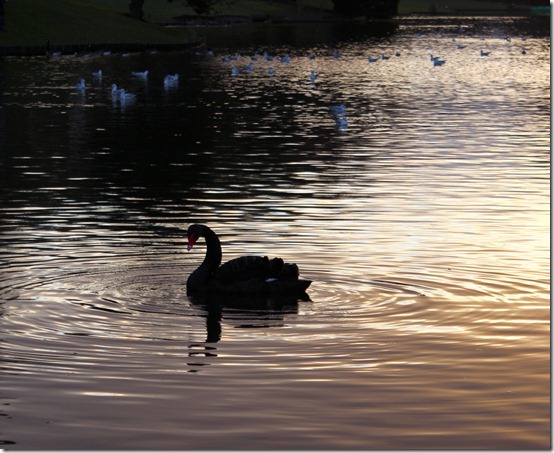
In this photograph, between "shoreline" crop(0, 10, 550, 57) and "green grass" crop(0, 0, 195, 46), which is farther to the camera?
"green grass" crop(0, 0, 195, 46)

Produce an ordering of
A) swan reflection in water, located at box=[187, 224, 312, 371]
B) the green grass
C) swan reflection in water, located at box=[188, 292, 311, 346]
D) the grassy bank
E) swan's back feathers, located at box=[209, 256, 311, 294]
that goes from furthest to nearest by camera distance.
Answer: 1. the green grass
2. the grassy bank
3. swan's back feathers, located at box=[209, 256, 311, 294]
4. swan reflection in water, located at box=[187, 224, 312, 371]
5. swan reflection in water, located at box=[188, 292, 311, 346]

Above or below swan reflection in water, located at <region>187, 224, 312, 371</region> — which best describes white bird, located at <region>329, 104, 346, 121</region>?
below

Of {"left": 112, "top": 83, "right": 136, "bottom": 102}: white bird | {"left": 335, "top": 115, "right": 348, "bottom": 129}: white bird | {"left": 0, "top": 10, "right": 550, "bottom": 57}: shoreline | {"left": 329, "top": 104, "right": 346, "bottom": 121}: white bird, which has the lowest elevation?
{"left": 0, "top": 10, "right": 550, "bottom": 57}: shoreline

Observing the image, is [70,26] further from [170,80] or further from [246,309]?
[246,309]

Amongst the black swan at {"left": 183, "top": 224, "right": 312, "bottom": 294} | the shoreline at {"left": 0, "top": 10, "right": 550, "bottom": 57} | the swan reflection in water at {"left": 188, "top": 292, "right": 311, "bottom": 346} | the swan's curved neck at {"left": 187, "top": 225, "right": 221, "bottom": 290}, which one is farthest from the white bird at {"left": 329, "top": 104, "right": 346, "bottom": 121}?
the shoreline at {"left": 0, "top": 10, "right": 550, "bottom": 57}

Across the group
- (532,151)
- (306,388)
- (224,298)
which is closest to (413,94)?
(532,151)

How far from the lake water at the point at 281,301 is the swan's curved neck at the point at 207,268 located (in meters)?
0.43

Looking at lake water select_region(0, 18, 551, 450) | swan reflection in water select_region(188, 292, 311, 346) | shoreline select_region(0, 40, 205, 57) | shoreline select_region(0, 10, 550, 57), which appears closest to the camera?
lake water select_region(0, 18, 551, 450)

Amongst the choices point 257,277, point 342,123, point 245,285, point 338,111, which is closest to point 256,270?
point 257,277

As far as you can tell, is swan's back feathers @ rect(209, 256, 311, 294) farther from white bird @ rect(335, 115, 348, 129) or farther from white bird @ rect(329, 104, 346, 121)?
white bird @ rect(329, 104, 346, 121)

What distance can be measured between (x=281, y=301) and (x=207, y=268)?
3.44 feet

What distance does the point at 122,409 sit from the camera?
12.3m

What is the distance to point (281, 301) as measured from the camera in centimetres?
1706

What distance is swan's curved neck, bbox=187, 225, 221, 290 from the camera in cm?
1725
